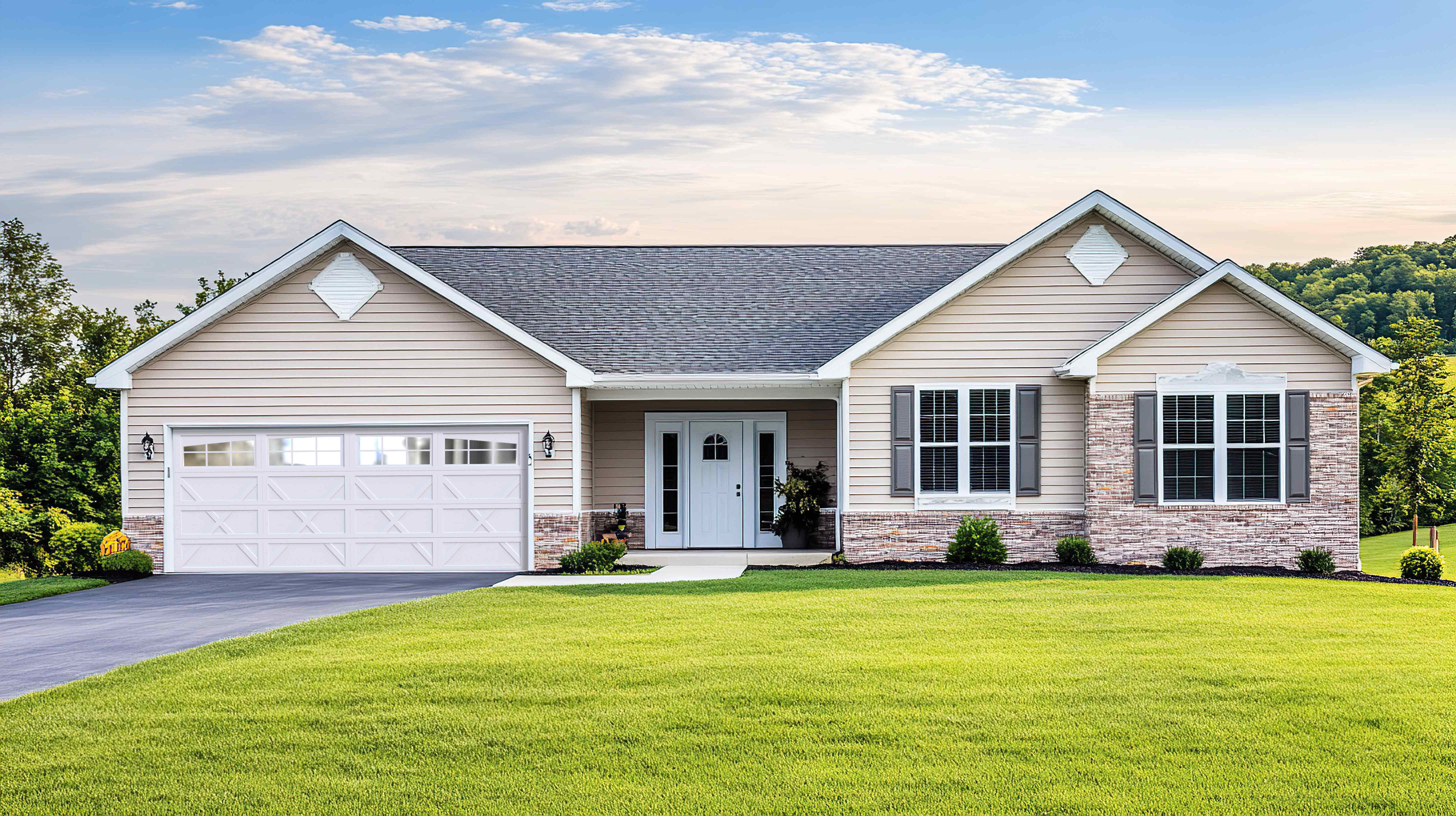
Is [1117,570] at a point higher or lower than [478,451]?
lower

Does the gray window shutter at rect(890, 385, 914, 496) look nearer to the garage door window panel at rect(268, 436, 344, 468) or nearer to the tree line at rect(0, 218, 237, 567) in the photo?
the garage door window panel at rect(268, 436, 344, 468)

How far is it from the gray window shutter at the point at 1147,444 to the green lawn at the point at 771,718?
14.2ft

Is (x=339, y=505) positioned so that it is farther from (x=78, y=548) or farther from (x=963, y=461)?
(x=963, y=461)

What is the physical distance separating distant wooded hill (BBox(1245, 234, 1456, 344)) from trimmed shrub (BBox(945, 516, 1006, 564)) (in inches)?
925

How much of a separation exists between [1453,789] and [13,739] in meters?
8.26

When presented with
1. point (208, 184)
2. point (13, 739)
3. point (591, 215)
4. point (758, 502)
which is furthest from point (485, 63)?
point (13, 739)

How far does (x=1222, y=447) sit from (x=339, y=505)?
12.7 meters

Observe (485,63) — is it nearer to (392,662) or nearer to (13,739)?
(392,662)

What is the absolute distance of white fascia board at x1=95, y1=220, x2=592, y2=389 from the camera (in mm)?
15586

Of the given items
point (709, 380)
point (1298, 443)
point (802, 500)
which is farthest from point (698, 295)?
point (1298, 443)

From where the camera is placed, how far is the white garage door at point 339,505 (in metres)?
16.0

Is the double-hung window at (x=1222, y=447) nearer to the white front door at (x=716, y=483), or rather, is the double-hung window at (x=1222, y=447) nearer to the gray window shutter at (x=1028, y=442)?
the gray window shutter at (x=1028, y=442)

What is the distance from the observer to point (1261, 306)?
15.1 meters

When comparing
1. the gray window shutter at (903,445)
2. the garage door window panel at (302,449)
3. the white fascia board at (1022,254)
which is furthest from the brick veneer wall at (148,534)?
the gray window shutter at (903,445)
